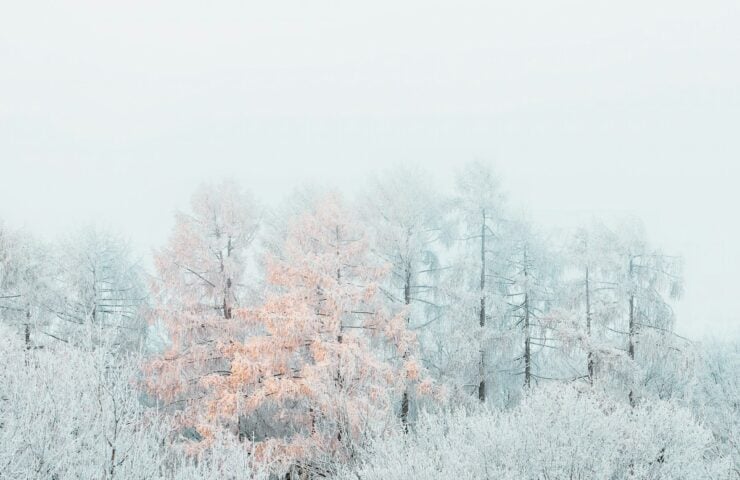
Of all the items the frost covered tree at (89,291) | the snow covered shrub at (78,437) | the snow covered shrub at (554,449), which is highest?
the frost covered tree at (89,291)

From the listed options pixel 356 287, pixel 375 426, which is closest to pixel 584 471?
pixel 375 426

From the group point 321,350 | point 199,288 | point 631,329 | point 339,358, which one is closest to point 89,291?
point 199,288

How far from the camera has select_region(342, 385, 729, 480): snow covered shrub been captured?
964 cm

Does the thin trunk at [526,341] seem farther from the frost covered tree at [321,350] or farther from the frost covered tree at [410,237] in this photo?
the frost covered tree at [321,350]

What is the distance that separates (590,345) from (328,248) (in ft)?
28.7

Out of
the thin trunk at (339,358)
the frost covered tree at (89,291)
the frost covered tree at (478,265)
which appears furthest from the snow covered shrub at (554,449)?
the frost covered tree at (89,291)

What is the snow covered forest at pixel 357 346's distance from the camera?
9.65 m

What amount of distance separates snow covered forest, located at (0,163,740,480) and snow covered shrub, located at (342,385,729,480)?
6 centimetres

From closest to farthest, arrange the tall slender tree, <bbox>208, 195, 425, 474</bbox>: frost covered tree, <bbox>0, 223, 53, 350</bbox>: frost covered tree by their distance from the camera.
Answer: <bbox>208, 195, 425, 474</bbox>: frost covered tree < <bbox>0, 223, 53, 350</bbox>: frost covered tree < the tall slender tree

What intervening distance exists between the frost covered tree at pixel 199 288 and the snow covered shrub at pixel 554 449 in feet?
19.7

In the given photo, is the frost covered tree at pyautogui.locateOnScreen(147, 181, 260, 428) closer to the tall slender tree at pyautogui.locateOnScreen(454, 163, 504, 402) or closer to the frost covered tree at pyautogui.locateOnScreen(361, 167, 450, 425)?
the frost covered tree at pyautogui.locateOnScreen(361, 167, 450, 425)

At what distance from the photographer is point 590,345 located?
1658cm

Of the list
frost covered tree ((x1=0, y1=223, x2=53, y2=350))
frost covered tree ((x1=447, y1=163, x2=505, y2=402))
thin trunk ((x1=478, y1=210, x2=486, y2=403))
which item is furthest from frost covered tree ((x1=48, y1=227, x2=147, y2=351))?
thin trunk ((x1=478, y1=210, x2=486, y2=403))

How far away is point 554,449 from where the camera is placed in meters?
10.0
